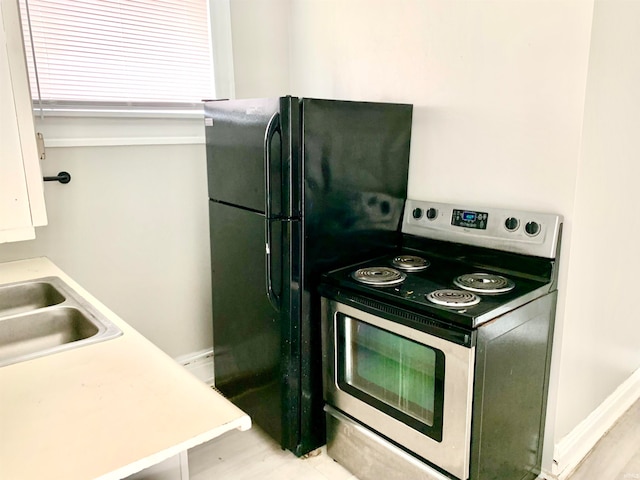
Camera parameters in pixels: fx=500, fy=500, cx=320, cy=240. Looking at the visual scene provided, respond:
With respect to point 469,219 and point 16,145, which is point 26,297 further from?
point 469,219

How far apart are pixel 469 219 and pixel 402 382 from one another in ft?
2.27

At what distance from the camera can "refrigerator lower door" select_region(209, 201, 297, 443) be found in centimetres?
205

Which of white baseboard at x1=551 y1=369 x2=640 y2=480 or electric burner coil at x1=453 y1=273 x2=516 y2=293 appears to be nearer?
electric burner coil at x1=453 y1=273 x2=516 y2=293

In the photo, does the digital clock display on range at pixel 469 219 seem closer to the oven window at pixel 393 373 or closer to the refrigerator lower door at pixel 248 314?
the oven window at pixel 393 373

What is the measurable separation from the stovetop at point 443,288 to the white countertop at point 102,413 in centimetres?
79

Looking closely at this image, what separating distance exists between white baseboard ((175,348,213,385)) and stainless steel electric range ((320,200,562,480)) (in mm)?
889

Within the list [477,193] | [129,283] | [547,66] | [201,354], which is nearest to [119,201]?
[129,283]

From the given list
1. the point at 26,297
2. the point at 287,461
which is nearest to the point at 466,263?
the point at 287,461

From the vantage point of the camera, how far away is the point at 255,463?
7.00ft

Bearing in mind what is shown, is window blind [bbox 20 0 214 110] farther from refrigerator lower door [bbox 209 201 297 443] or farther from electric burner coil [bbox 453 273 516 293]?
electric burner coil [bbox 453 273 516 293]

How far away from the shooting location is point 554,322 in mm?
1852

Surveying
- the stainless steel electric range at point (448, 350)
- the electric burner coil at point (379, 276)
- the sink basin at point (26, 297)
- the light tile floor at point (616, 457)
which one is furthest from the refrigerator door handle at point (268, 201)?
the light tile floor at point (616, 457)

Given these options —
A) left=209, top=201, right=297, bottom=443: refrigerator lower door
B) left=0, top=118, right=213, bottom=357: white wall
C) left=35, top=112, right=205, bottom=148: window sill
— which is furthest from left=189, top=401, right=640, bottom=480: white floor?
left=35, top=112, right=205, bottom=148: window sill

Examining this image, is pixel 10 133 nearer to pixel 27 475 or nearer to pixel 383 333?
pixel 27 475
